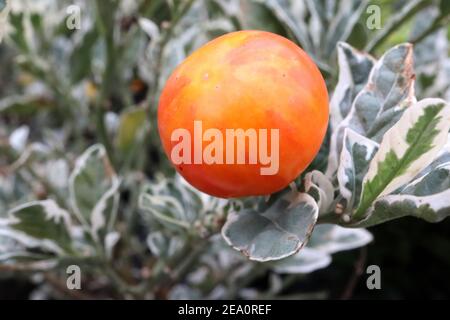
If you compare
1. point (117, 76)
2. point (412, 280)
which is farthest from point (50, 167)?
point (412, 280)

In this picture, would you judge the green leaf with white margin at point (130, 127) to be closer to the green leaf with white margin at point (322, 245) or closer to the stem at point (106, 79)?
the stem at point (106, 79)

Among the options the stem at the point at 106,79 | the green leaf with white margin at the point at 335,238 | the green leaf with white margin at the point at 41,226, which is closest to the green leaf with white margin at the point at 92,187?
the green leaf with white margin at the point at 41,226

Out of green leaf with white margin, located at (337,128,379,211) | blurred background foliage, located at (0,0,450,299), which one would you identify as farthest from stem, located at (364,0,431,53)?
green leaf with white margin, located at (337,128,379,211)

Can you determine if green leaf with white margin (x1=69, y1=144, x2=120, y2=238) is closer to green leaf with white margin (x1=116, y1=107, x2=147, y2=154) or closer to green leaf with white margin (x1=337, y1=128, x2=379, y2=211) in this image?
green leaf with white margin (x1=116, y1=107, x2=147, y2=154)

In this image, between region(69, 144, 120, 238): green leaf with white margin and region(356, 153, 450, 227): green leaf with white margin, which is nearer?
region(356, 153, 450, 227): green leaf with white margin

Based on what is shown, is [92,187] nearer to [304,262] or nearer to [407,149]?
[304,262]

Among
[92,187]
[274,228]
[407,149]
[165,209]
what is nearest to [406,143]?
[407,149]

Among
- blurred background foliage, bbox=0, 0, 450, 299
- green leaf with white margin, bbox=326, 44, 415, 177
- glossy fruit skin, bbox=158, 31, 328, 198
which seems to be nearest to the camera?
glossy fruit skin, bbox=158, 31, 328, 198
